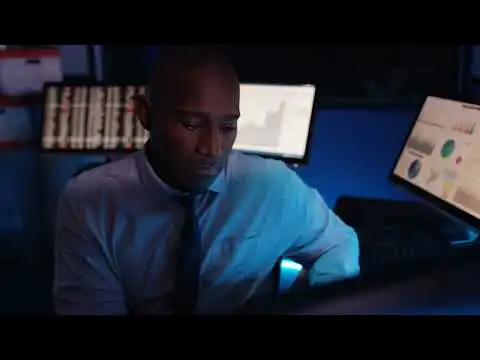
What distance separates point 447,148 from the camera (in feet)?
6.54

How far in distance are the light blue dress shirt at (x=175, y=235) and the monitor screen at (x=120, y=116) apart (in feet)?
0.20

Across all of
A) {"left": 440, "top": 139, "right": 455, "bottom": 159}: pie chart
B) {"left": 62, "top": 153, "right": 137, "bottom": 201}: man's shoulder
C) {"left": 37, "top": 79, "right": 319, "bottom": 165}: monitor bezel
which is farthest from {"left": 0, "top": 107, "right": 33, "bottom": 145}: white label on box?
{"left": 440, "top": 139, "right": 455, "bottom": 159}: pie chart

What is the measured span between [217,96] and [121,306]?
616 millimetres

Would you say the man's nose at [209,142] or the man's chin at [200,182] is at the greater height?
the man's nose at [209,142]

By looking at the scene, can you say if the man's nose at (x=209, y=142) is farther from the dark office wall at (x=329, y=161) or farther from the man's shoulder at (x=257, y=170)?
the dark office wall at (x=329, y=161)

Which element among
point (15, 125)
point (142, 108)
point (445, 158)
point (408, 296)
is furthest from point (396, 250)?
point (15, 125)

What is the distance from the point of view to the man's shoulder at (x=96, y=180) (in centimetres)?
196

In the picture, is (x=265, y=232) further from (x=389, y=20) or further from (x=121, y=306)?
(x=389, y=20)

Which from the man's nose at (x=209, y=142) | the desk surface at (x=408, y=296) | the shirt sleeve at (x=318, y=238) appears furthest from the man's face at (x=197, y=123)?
the desk surface at (x=408, y=296)

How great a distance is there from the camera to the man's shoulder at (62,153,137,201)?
→ 6.43 ft

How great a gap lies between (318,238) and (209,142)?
39 cm

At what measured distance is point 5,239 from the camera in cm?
200

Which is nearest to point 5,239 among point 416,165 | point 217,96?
point 217,96

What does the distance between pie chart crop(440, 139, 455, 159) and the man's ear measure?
0.78 m
